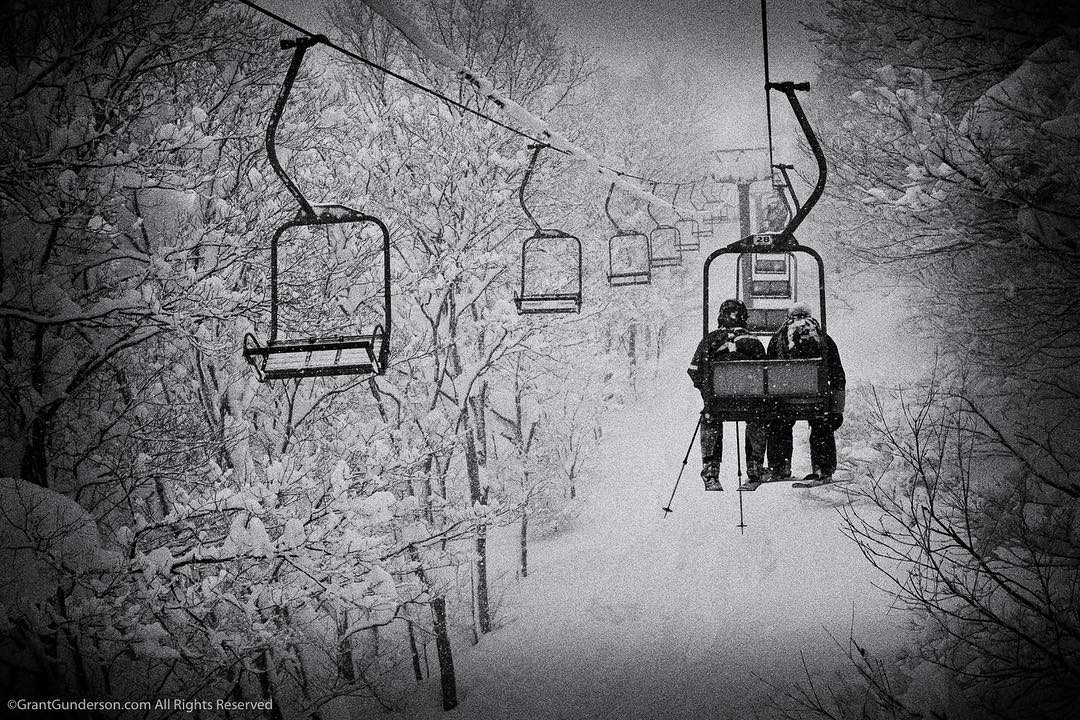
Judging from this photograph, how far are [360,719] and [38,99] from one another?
373 inches

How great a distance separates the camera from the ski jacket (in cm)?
438

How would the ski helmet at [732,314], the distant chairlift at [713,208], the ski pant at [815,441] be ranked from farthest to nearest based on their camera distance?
1. the distant chairlift at [713,208]
2. the ski helmet at [732,314]
3. the ski pant at [815,441]

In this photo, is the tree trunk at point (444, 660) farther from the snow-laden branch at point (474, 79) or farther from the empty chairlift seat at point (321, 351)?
the empty chairlift seat at point (321, 351)

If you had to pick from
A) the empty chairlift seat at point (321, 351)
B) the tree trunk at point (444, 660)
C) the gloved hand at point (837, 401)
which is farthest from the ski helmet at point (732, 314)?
the tree trunk at point (444, 660)

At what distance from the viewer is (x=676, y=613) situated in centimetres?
1170

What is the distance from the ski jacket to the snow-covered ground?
6299 mm

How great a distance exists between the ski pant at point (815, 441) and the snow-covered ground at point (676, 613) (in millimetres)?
5315

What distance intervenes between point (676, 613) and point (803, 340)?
885cm

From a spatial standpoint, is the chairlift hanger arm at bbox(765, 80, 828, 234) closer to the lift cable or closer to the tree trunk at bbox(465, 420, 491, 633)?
the lift cable

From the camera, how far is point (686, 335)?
28359 millimetres

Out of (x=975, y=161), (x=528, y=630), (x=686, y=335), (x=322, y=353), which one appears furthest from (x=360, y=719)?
(x=686, y=335)

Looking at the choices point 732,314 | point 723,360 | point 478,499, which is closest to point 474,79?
point 732,314

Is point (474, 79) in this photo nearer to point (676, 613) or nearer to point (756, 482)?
point (756, 482)

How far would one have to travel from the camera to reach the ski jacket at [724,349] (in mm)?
4379
